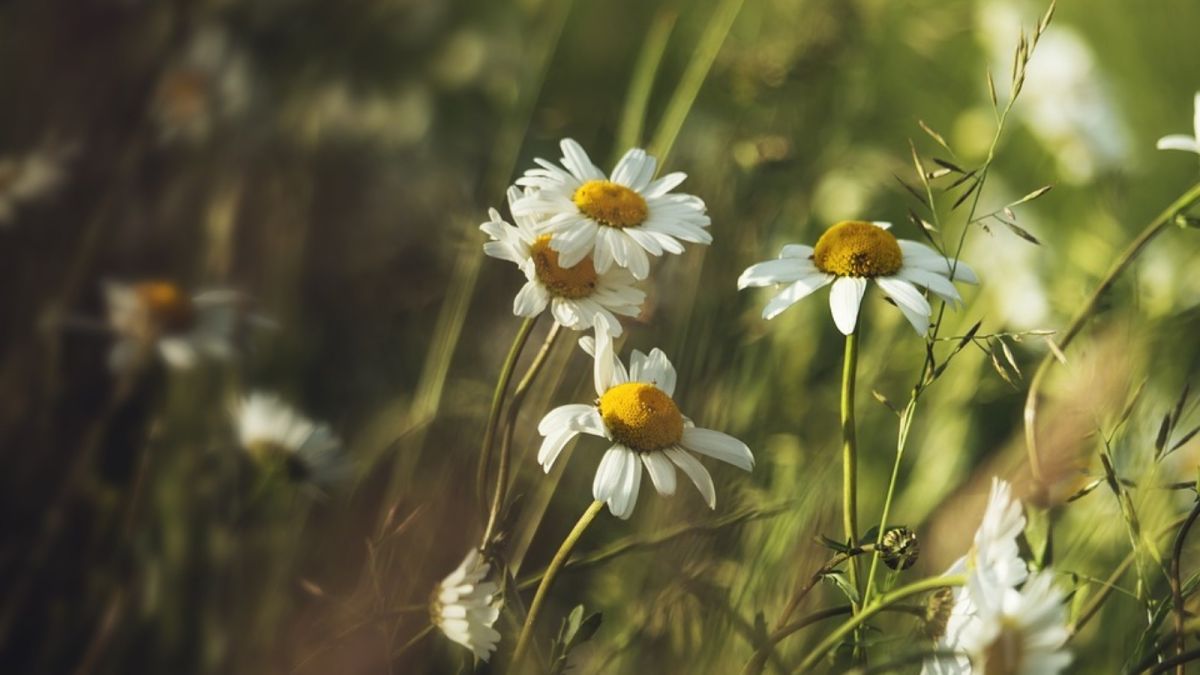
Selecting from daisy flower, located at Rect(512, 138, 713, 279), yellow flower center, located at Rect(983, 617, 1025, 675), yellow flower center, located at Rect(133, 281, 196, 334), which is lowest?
yellow flower center, located at Rect(133, 281, 196, 334)

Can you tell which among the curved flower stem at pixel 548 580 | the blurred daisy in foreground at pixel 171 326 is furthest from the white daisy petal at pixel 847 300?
the blurred daisy in foreground at pixel 171 326

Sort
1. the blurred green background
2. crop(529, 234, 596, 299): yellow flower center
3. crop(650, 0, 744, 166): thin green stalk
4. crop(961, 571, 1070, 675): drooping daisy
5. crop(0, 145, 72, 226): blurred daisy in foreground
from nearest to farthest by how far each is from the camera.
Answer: crop(961, 571, 1070, 675): drooping daisy → crop(529, 234, 596, 299): yellow flower center → the blurred green background → crop(650, 0, 744, 166): thin green stalk → crop(0, 145, 72, 226): blurred daisy in foreground

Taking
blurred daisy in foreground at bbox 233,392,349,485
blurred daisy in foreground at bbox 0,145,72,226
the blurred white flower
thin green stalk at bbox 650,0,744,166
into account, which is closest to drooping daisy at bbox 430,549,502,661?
blurred daisy in foreground at bbox 233,392,349,485

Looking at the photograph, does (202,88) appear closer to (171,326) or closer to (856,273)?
(171,326)

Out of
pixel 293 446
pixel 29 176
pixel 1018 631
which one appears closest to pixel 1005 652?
pixel 1018 631

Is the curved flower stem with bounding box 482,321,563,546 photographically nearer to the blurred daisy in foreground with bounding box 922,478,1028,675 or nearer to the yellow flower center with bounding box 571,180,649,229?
the yellow flower center with bounding box 571,180,649,229

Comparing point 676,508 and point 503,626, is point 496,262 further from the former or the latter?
point 503,626
